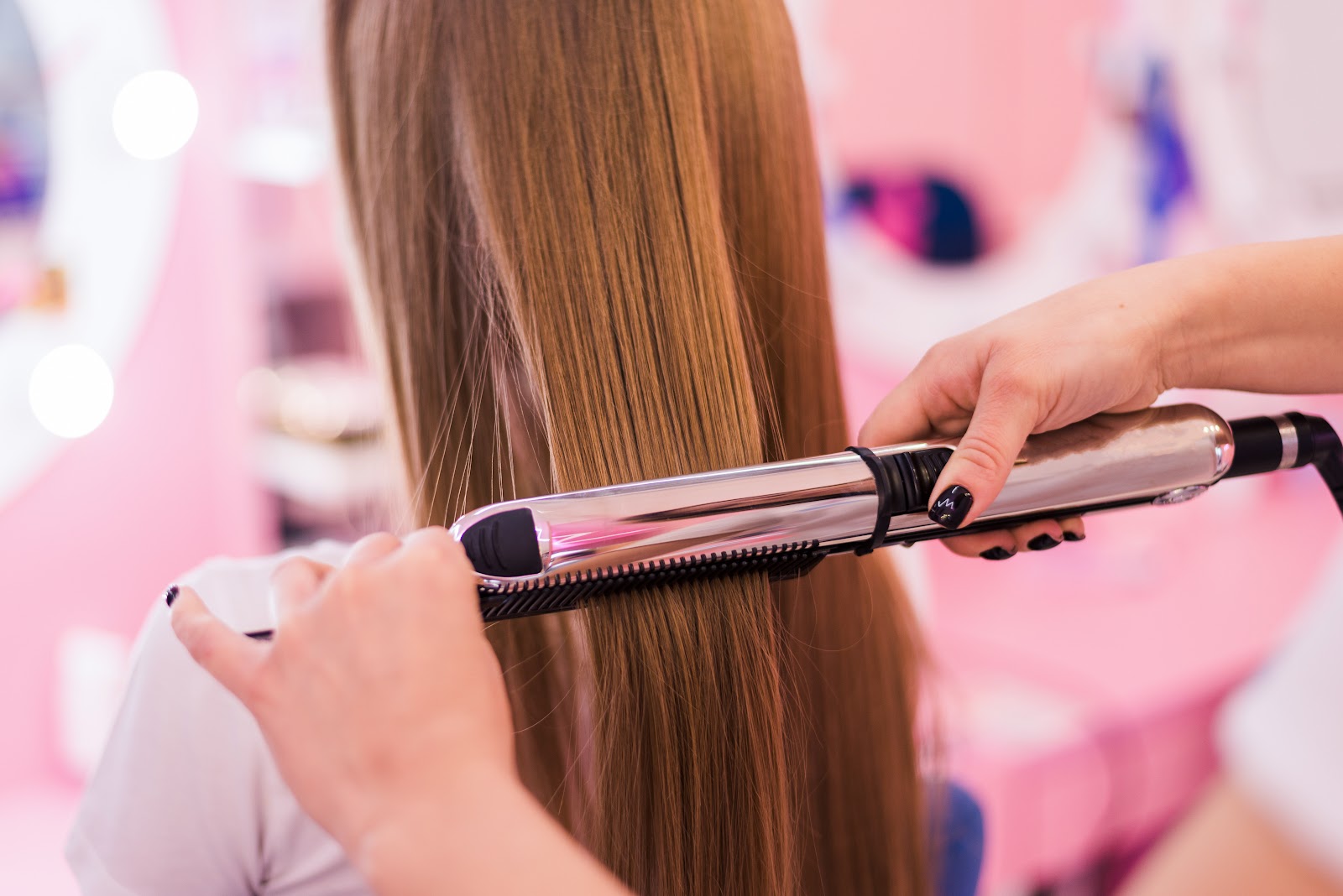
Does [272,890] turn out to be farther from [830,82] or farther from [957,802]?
[830,82]

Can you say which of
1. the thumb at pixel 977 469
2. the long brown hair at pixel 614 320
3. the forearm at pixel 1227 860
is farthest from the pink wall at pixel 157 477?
the forearm at pixel 1227 860

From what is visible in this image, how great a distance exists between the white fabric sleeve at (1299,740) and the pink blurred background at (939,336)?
0.05 meters

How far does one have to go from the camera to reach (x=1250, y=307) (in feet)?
1.82

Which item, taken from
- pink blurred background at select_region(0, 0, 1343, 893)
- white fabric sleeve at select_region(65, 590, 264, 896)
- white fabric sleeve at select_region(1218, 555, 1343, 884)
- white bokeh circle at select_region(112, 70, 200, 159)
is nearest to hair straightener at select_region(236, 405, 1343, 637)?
white fabric sleeve at select_region(65, 590, 264, 896)

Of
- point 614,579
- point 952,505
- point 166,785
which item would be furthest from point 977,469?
point 166,785

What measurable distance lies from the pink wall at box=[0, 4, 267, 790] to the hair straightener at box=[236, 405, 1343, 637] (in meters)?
1.02

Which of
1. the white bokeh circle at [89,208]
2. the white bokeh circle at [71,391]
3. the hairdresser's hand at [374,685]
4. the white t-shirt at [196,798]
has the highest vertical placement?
the white bokeh circle at [89,208]

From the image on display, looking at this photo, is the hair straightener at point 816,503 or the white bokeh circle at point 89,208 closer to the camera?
the hair straightener at point 816,503

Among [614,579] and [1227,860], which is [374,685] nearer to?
[614,579]

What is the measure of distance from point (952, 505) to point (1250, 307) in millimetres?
279

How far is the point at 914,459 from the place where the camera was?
1.38ft

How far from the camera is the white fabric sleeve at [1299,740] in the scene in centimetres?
112

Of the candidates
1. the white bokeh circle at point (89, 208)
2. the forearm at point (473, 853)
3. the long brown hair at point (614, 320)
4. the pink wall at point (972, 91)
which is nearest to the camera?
the forearm at point (473, 853)

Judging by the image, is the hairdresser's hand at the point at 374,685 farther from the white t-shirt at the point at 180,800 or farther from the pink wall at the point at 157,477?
the pink wall at the point at 157,477
